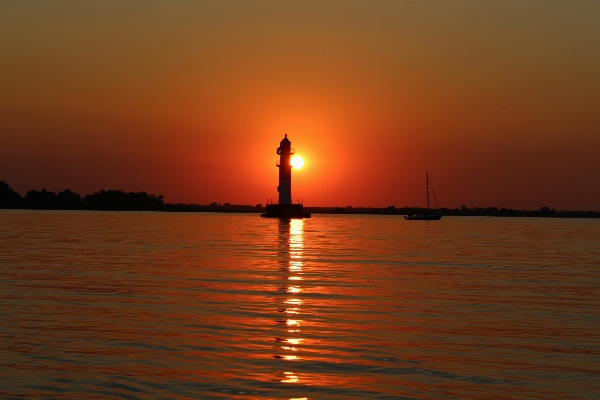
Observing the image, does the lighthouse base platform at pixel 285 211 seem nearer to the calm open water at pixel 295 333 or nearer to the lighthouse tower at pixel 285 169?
the lighthouse tower at pixel 285 169

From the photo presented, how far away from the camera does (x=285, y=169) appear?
381ft

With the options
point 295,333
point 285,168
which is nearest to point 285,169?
point 285,168

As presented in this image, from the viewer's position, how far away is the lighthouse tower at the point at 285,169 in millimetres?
116125

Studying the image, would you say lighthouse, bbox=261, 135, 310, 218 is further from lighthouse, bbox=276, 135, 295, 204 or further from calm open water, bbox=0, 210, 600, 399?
calm open water, bbox=0, 210, 600, 399

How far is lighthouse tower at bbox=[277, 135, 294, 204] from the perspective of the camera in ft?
381

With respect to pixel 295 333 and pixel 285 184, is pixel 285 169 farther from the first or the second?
pixel 295 333

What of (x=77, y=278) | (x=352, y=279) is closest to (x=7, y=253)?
(x=77, y=278)

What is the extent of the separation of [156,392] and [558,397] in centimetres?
590

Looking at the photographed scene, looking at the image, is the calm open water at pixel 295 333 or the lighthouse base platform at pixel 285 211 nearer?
the calm open water at pixel 295 333

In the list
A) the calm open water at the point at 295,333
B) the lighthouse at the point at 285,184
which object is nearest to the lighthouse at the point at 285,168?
the lighthouse at the point at 285,184

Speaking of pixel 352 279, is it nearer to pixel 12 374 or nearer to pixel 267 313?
pixel 267 313

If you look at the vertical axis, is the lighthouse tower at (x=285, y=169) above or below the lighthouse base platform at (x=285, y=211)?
above

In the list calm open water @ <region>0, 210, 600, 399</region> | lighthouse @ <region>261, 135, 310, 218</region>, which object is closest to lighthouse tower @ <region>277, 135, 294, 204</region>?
lighthouse @ <region>261, 135, 310, 218</region>

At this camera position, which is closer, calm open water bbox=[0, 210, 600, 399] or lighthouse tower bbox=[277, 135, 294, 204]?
calm open water bbox=[0, 210, 600, 399]
